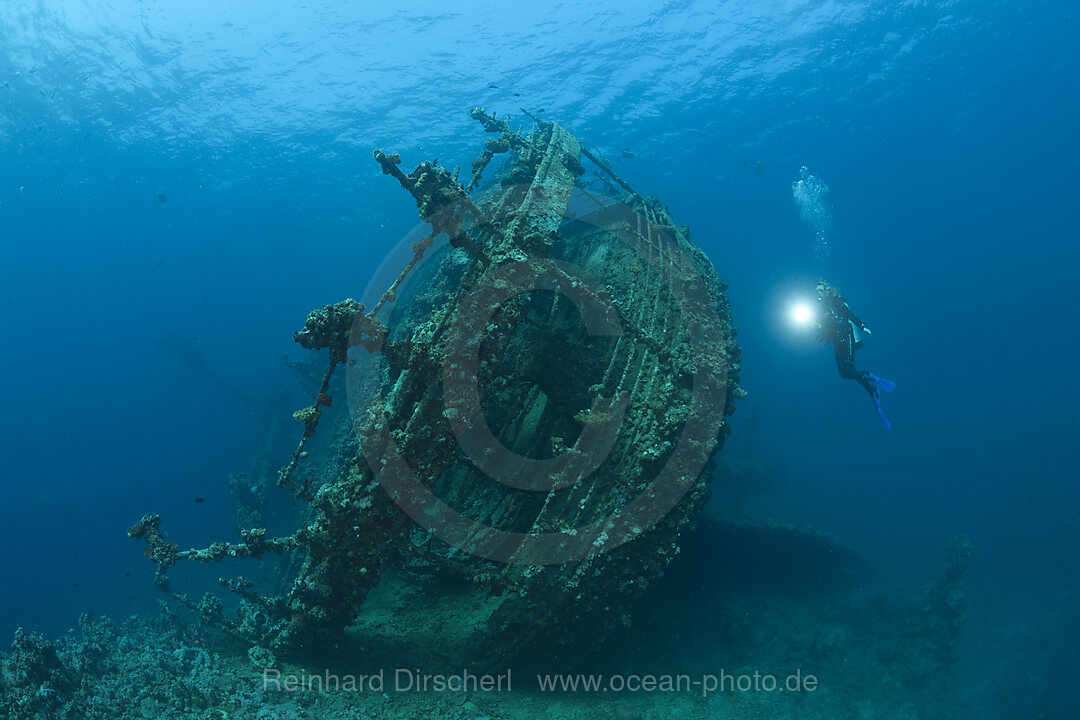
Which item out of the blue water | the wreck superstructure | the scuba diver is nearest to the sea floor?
the wreck superstructure

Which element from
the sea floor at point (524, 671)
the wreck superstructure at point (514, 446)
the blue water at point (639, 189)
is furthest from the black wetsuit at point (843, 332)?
the blue water at point (639, 189)

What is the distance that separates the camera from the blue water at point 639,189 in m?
26.5

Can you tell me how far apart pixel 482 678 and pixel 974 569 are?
27355 mm

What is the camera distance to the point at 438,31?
27.9 meters

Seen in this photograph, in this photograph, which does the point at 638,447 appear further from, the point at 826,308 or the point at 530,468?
the point at 826,308

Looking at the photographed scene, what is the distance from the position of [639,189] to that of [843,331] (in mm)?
40822

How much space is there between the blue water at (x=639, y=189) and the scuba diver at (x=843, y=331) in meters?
7.19

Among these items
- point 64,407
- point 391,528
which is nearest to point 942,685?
point 391,528

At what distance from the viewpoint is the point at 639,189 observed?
46625 mm

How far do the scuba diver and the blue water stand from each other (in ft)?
23.6

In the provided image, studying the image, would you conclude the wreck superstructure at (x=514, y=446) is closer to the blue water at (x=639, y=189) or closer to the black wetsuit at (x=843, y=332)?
the black wetsuit at (x=843, y=332)

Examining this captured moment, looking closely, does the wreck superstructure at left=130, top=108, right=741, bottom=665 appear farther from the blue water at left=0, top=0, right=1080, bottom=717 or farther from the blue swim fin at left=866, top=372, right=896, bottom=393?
the blue water at left=0, top=0, right=1080, bottom=717

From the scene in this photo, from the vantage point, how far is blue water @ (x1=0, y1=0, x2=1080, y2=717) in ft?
86.8

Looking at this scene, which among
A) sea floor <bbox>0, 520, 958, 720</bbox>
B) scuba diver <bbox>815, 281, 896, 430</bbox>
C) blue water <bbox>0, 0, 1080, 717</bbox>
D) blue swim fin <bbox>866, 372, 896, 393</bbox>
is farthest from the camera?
blue water <bbox>0, 0, 1080, 717</bbox>
